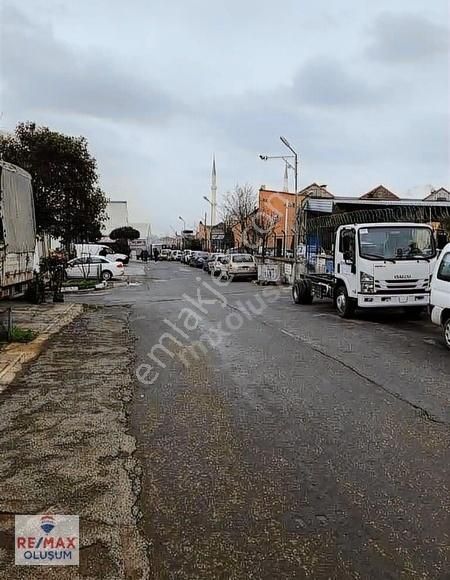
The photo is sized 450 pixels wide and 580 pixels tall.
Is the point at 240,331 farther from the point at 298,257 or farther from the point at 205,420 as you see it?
the point at 298,257

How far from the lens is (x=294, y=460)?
516 centimetres

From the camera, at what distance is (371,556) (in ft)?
11.8

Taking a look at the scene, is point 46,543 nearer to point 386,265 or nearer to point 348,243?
point 386,265

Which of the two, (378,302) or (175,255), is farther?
(175,255)

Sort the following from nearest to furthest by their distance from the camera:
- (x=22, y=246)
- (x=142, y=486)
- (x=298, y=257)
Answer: (x=142, y=486)
(x=22, y=246)
(x=298, y=257)

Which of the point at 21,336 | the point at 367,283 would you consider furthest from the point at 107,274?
the point at 21,336

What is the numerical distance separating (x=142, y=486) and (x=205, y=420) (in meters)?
1.79

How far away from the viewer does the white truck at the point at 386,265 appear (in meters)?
14.9

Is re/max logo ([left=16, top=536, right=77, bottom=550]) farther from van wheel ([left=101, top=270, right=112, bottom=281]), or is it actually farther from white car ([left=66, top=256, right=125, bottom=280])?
van wheel ([left=101, top=270, right=112, bottom=281])

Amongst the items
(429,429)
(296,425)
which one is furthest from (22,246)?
(429,429)

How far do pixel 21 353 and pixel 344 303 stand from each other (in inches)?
341

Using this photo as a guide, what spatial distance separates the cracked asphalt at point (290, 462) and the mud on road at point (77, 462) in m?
0.08

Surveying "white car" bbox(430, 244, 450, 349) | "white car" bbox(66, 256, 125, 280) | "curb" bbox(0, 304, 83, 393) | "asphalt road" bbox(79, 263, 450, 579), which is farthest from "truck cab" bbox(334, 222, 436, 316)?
"white car" bbox(66, 256, 125, 280)

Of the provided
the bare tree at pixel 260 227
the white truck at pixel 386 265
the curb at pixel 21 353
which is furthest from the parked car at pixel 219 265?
the curb at pixel 21 353
